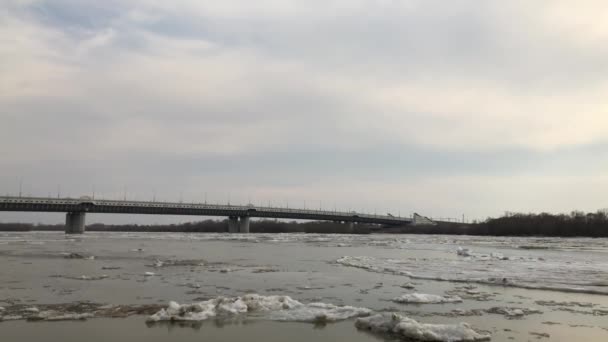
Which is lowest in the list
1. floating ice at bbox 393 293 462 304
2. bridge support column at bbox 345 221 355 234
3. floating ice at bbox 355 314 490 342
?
bridge support column at bbox 345 221 355 234

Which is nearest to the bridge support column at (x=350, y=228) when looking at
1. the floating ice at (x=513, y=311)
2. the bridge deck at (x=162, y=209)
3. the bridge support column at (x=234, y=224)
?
the bridge deck at (x=162, y=209)

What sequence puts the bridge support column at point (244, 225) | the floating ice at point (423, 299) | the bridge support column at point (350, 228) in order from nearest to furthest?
the floating ice at point (423, 299), the bridge support column at point (244, 225), the bridge support column at point (350, 228)

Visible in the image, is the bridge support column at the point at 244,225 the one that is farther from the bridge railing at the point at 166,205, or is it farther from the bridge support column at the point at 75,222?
the bridge support column at the point at 75,222

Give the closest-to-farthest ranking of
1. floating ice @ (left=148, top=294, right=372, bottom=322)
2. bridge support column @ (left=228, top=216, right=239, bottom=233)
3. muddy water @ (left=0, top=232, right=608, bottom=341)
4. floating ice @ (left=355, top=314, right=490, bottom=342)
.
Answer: floating ice @ (left=355, top=314, right=490, bottom=342) < muddy water @ (left=0, top=232, right=608, bottom=341) < floating ice @ (left=148, top=294, right=372, bottom=322) < bridge support column @ (left=228, top=216, right=239, bottom=233)

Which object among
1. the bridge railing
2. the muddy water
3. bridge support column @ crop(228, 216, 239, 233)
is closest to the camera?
the muddy water

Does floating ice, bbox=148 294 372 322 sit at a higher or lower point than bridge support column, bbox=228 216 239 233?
higher

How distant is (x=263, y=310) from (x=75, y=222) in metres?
108

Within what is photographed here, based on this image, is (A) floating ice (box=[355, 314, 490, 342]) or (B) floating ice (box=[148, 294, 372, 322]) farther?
(B) floating ice (box=[148, 294, 372, 322])

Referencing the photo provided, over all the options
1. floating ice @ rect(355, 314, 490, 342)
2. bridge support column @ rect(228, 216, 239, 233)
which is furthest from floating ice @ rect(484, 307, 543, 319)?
bridge support column @ rect(228, 216, 239, 233)

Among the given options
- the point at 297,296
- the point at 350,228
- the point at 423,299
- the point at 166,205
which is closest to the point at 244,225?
the point at 166,205

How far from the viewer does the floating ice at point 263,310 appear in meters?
11.0

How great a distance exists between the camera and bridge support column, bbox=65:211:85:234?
4151 inches

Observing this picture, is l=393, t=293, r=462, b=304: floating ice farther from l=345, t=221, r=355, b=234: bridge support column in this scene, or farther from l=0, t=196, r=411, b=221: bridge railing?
l=345, t=221, r=355, b=234: bridge support column

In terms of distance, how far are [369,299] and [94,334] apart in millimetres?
7966
